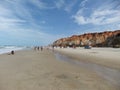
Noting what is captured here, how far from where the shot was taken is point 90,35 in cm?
12725

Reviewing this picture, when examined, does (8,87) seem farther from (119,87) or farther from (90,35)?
(90,35)

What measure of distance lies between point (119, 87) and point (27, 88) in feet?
13.6

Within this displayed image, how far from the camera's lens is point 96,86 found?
7.45 meters

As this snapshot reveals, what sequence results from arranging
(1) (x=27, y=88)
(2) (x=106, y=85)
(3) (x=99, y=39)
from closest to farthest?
(1) (x=27, y=88) → (2) (x=106, y=85) → (3) (x=99, y=39)

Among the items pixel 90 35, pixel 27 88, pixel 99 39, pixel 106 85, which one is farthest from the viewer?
pixel 90 35

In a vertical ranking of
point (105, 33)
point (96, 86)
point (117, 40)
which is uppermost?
point (105, 33)

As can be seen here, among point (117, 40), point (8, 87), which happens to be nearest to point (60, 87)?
point (8, 87)

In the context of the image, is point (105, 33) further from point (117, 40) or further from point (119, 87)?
point (119, 87)

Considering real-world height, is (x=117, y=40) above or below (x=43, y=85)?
above

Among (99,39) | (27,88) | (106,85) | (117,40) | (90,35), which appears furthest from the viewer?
(90,35)

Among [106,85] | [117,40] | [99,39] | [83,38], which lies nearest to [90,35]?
[83,38]

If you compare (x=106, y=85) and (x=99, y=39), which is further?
(x=99, y=39)

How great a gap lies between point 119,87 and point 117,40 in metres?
68.6

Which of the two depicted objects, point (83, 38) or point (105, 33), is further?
point (83, 38)
